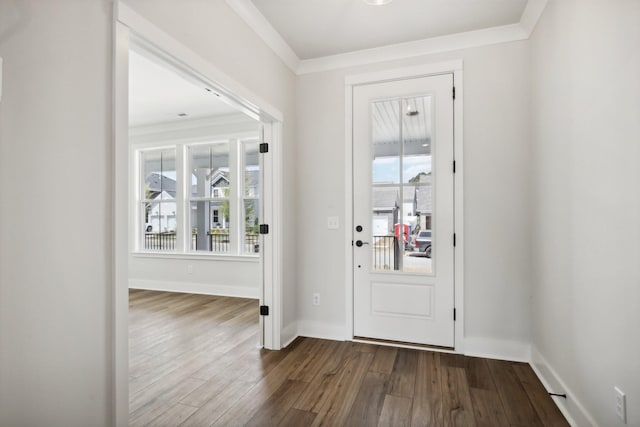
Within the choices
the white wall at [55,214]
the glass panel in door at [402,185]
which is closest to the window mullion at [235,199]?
the glass panel in door at [402,185]

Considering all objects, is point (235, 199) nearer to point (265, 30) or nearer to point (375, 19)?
point (265, 30)

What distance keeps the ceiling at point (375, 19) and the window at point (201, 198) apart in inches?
90.3

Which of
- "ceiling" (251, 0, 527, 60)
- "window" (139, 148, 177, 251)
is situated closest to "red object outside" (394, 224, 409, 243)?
"ceiling" (251, 0, 527, 60)

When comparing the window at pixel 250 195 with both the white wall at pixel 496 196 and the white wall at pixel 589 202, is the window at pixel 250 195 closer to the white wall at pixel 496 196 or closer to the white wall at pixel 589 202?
the white wall at pixel 496 196

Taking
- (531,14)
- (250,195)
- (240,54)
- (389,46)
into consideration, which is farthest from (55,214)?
(250,195)

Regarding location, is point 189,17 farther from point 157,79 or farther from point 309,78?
point 157,79

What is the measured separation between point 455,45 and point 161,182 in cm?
476

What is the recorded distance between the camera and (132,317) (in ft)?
13.0

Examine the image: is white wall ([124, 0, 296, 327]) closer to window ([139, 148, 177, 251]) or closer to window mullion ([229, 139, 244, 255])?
window mullion ([229, 139, 244, 255])

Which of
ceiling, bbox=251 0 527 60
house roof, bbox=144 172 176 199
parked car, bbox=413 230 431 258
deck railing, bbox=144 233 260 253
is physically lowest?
deck railing, bbox=144 233 260 253

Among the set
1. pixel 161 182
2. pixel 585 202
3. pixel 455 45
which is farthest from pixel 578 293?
pixel 161 182

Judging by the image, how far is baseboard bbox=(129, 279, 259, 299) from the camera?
4.93m

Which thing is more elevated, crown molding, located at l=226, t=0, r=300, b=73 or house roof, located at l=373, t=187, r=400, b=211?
crown molding, located at l=226, t=0, r=300, b=73

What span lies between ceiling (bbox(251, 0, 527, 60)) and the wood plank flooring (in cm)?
271
